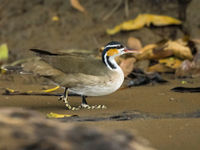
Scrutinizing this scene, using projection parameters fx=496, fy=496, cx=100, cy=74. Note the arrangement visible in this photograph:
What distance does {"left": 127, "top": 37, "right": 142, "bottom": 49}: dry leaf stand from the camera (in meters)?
10.2

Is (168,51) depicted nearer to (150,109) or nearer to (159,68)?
(159,68)

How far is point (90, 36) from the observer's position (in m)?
10.9

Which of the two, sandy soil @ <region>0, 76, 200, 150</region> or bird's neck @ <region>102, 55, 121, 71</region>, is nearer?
sandy soil @ <region>0, 76, 200, 150</region>

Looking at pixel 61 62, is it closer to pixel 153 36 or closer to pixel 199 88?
pixel 199 88

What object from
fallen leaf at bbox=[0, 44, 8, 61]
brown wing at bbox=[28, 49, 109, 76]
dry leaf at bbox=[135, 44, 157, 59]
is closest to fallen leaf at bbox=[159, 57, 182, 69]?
dry leaf at bbox=[135, 44, 157, 59]

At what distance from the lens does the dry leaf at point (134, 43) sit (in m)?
10.2

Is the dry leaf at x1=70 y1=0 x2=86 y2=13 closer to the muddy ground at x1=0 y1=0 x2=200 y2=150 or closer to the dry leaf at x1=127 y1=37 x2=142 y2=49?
the muddy ground at x1=0 y1=0 x2=200 y2=150

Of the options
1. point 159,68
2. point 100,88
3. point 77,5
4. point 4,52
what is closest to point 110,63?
point 100,88

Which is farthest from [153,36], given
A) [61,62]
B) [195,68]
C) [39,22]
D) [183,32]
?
[61,62]

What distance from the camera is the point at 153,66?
31.4 feet

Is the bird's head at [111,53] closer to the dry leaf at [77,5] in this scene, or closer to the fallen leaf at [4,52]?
the fallen leaf at [4,52]

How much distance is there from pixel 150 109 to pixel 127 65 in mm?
2842

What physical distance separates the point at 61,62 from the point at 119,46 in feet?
3.30

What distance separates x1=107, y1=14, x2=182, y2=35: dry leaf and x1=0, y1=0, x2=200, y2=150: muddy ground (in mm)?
123
